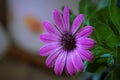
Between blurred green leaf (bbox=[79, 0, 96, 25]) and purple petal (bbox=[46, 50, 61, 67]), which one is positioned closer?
purple petal (bbox=[46, 50, 61, 67])

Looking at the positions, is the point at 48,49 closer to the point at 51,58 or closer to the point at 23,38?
the point at 51,58

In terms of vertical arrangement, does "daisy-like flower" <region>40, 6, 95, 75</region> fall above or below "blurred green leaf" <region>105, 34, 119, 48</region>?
above

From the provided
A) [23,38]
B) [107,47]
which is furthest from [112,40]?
[23,38]

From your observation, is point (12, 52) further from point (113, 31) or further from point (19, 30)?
point (113, 31)

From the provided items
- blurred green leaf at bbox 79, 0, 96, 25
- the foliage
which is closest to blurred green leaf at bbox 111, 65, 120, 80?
the foliage

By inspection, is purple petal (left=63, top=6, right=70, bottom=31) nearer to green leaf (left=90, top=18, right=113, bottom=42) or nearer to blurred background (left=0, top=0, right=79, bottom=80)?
green leaf (left=90, top=18, right=113, bottom=42)

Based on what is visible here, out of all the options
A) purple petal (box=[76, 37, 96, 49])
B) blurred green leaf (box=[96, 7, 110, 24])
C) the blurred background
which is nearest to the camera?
purple petal (box=[76, 37, 96, 49])

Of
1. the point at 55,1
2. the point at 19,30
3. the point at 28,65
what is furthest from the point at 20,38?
the point at 55,1
